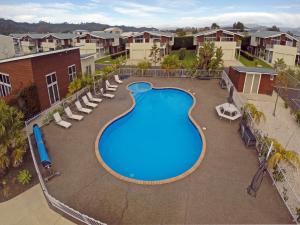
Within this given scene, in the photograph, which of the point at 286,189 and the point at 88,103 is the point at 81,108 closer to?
the point at 88,103

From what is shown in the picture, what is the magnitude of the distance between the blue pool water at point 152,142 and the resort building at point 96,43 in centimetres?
3084

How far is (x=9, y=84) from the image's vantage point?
15461mm

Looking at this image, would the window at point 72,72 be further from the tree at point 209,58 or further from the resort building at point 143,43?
the resort building at point 143,43

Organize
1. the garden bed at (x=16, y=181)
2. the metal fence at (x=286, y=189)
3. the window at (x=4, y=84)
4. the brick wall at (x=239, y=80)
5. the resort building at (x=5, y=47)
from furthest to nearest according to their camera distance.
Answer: the resort building at (x=5, y=47) → the brick wall at (x=239, y=80) → the window at (x=4, y=84) → the garden bed at (x=16, y=181) → the metal fence at (x=286, y=189)

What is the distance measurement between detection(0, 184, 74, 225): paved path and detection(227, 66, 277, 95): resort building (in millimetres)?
19067

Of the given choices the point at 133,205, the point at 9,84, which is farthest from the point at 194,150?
the point at 9,84

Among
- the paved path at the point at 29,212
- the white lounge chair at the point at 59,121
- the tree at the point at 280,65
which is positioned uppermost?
the tree at the point at 280,65

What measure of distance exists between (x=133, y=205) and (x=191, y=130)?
25.1 feet

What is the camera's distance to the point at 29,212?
789cm

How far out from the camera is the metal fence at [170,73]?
2536cm

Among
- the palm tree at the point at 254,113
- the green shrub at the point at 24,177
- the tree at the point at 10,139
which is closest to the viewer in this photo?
the green shrub at the point at 24,177

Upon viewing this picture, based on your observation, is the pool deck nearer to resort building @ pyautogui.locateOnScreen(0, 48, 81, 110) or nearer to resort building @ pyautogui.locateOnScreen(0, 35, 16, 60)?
resort building @ pyautogui.locateOnScreen(0, 48, 81, 110)

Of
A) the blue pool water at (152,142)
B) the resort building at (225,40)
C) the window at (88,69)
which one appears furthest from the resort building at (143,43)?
the blue pool water at (152,142)

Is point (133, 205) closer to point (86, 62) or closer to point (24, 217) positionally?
point (24, 217)
